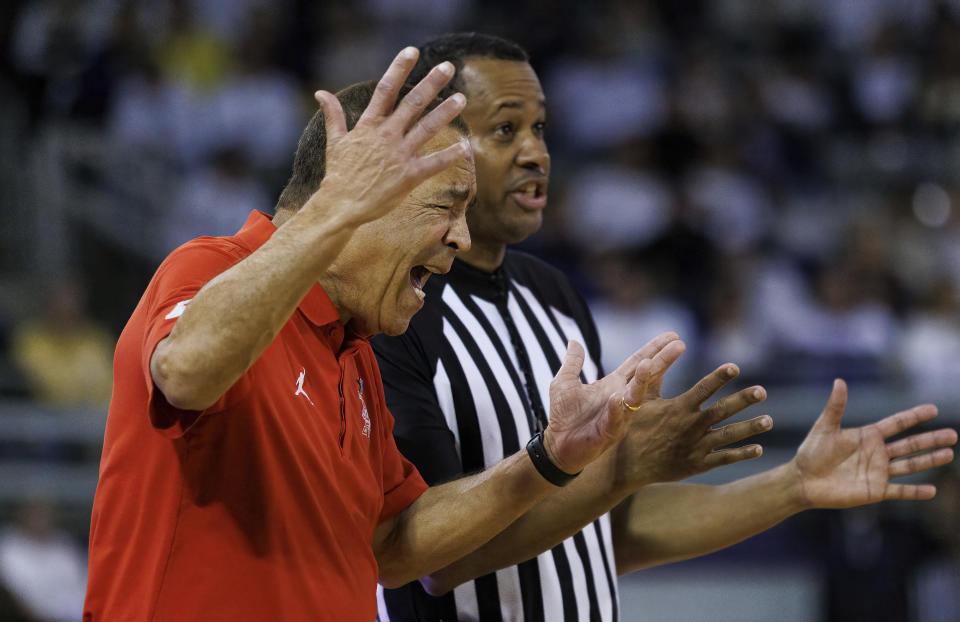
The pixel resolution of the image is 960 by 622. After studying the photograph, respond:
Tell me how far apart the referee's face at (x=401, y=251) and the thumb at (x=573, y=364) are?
1.02 feet

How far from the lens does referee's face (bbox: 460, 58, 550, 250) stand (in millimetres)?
3107

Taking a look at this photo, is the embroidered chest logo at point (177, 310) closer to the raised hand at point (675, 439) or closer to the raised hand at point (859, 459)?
the raised hand at point (675, 439)

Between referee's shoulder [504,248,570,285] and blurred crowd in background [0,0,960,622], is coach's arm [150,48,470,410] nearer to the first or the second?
referee's shoulder [504,248,570,285]

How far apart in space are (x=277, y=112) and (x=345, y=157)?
276 inches

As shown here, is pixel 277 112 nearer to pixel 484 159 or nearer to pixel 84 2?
pixel 84 2

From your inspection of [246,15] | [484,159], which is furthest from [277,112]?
[484,159]

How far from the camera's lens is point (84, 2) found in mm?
8695

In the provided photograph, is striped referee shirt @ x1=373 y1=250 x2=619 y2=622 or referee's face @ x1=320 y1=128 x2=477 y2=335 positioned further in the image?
striped referee shirt @ x1=373 y1=250 x2=619 y2=622

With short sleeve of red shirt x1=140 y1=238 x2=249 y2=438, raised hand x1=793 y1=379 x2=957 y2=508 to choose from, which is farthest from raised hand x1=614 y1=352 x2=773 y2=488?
Result: short sleeve of red shirt x1=140 y1=238 x2=249 y2=438

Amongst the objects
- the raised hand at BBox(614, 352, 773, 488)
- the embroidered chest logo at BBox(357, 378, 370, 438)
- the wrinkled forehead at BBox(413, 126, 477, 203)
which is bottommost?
the raised hand at BBox(614, 352, 773, 488)

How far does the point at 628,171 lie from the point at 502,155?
5.84m

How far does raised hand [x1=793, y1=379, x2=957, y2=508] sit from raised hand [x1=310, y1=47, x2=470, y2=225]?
1.47 metres

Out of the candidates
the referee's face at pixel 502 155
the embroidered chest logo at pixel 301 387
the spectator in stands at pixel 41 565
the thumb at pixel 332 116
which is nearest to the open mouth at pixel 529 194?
the referee's face at pixel 502 155

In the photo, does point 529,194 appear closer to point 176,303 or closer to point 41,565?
point 176,303
